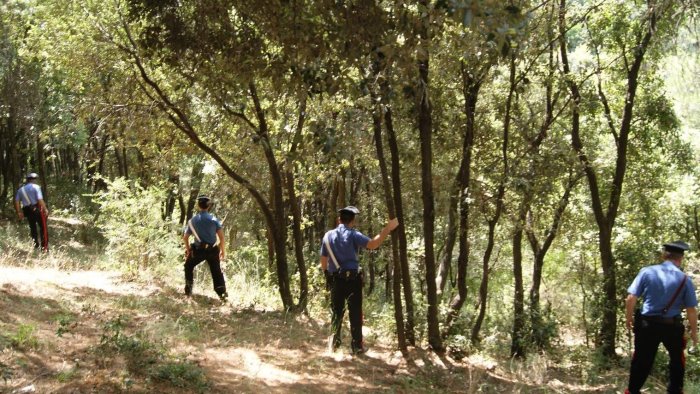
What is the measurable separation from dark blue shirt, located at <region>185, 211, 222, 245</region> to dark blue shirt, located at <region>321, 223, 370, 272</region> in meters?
2.99

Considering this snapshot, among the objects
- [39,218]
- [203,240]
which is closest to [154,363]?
[203,240]

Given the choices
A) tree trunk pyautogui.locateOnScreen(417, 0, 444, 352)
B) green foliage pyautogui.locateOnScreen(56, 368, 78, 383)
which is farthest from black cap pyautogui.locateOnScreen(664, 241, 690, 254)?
green foliage pyautogui.locateOnScreen(56, 368, 78, 383)

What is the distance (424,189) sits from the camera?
8.00m

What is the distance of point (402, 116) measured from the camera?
8.84 meters

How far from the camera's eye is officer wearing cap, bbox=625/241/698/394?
6918mm

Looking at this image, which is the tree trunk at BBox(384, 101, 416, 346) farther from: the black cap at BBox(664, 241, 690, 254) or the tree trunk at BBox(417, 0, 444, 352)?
the black cap at BBox(664, 241, 690, 254)

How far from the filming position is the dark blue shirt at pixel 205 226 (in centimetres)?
1009

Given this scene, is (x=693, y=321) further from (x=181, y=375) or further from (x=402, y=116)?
(x=181, y=375)

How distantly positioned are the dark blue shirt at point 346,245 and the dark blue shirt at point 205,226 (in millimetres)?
2990

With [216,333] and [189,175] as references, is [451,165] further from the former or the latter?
[189,175]

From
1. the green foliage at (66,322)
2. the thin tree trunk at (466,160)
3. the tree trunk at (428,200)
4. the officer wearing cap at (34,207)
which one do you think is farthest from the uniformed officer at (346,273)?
the officer wearing cap at (34,207)

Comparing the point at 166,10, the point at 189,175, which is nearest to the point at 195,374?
the point at 166,10

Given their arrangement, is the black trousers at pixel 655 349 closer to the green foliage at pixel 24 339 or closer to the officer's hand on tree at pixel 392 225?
the officer's hand on tree at pixel 392 225

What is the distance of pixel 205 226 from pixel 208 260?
574 mm
